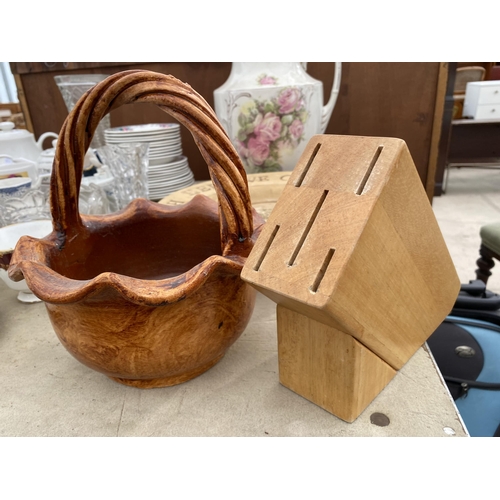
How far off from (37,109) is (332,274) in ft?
4.30

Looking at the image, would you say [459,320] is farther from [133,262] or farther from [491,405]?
[133,262]

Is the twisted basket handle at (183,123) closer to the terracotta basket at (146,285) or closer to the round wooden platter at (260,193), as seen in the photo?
the terracotta basket at (146,285)

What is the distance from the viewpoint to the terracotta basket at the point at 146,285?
324 millimetres

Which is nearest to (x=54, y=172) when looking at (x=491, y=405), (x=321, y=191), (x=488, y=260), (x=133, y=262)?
(x=133, y=262)

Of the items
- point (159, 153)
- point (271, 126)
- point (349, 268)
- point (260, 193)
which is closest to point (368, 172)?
point (349, 268)

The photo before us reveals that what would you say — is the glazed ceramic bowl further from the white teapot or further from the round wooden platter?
the white teapot

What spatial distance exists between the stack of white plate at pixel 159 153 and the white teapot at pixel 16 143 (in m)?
0.16

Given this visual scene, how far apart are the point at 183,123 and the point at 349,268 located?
203 millimetres

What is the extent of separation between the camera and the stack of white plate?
949mm

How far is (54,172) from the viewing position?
411 millimetres

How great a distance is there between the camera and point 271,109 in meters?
0.80

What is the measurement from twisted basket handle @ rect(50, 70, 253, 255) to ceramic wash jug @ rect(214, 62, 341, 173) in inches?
17.6

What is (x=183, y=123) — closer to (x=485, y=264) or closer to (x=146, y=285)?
(x=146, y=285)

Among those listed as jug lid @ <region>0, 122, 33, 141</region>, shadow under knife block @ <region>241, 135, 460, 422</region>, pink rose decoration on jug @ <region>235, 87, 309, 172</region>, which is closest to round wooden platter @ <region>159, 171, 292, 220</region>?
pink rose decoration on jug @ <region>235, 87, 309, 172</region>
